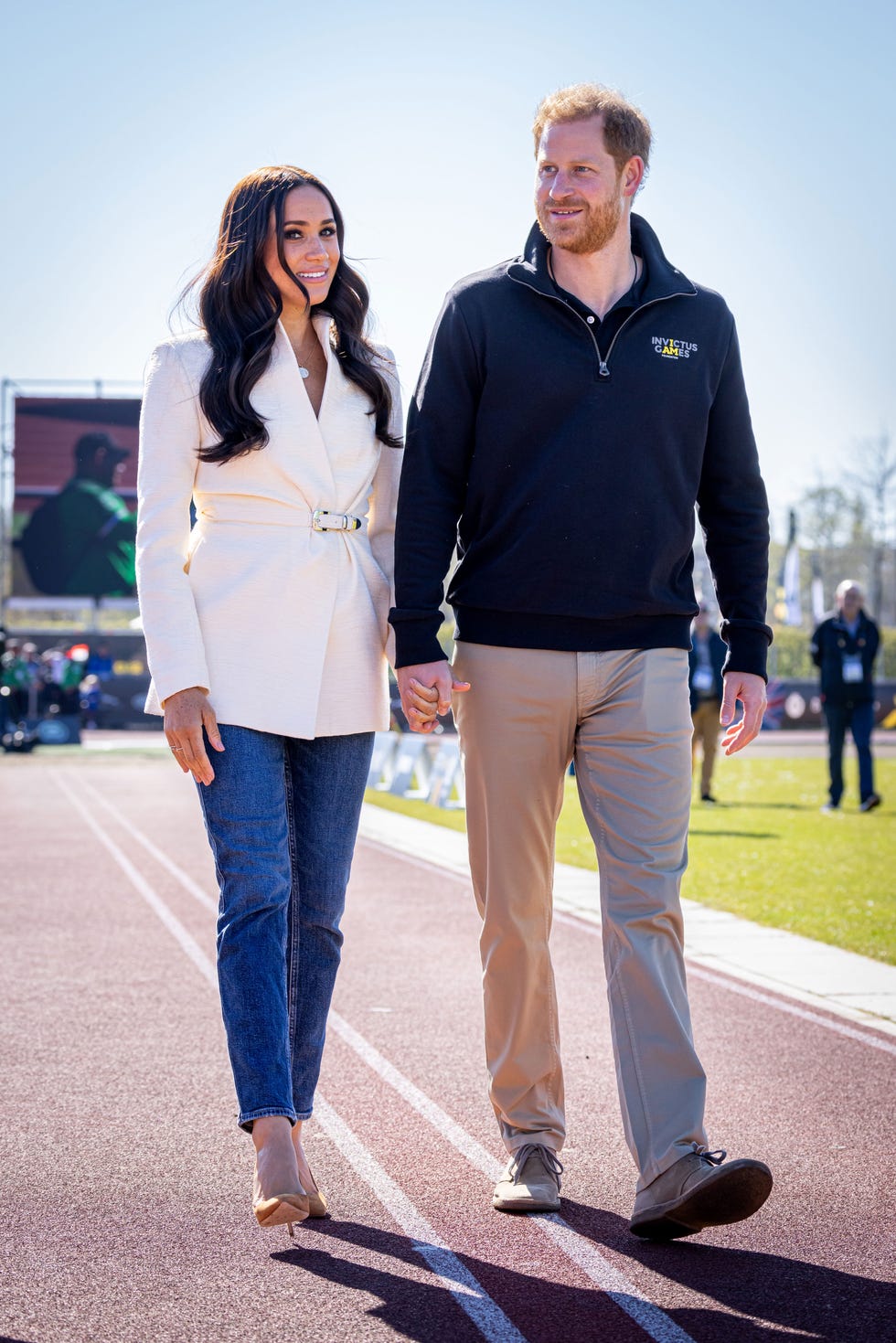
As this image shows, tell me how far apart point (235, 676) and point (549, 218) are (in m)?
1.26

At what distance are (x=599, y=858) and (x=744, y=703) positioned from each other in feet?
1.94

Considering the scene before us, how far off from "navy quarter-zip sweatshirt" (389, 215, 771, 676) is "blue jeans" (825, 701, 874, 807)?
12862 mm

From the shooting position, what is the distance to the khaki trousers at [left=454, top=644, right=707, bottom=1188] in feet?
11.8

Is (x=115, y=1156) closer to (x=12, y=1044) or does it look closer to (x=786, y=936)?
(x=12, y=1044)

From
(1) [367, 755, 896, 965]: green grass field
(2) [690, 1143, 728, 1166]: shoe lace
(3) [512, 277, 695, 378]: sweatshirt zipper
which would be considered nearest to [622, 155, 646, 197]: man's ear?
(3) [512, 277, 695, 378]: sweatshirt zipper

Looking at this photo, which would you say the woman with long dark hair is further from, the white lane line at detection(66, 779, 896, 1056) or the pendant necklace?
the white lane line at detection(66, 779, 896, 1056)

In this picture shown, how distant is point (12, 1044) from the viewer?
573 centimetres

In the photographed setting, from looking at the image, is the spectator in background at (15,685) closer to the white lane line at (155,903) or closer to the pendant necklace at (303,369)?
the white lane line at (155,903)

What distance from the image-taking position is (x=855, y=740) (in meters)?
16.4

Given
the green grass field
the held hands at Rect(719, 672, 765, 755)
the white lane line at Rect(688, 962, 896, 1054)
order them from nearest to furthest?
the held hands at Rect(719, 672, 765, 755) < the white lane line at Rect(688, 962, 896, 1054) < the green grass field

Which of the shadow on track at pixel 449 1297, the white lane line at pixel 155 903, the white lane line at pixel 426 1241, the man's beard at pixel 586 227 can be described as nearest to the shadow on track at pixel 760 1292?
the shadow on track at pixel 449 1297

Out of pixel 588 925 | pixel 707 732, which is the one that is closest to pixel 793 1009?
pixel 588 925

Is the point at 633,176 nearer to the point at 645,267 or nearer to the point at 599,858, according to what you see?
the point at 645,267

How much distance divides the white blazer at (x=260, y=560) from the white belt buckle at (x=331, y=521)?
1 centimetres
